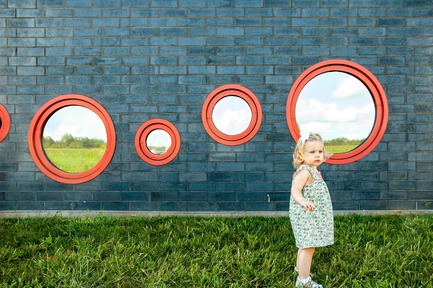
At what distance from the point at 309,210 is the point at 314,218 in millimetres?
121

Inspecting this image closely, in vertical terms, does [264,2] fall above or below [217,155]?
above

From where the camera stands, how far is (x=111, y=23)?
193 inches

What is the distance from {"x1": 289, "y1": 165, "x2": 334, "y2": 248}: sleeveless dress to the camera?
2.61 metres

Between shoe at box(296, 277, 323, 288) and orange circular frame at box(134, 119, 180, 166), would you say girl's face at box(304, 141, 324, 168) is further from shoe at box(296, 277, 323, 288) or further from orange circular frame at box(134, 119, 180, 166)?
orange circular frame at box(134, 119, 180, 166)

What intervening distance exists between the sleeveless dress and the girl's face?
0.07m

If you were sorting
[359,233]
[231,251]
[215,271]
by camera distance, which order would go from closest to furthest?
1. [215,271]
2. [231,251]
3. [359,233]

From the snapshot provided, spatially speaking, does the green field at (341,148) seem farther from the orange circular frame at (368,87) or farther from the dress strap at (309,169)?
the dress strap at (309,169)

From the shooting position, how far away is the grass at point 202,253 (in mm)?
2871

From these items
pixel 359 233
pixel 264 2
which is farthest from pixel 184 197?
pixel 264 2

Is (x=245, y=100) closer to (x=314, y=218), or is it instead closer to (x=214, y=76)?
(x=214, y=76)

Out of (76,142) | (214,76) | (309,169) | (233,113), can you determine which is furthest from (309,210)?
(76,142)

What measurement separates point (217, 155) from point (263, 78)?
1.35 meters

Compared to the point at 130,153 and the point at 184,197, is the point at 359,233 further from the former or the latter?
Answer: the point at 130,153

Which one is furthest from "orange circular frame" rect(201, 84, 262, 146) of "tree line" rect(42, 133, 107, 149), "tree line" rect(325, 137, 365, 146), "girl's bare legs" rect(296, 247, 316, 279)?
"girl's bare legs" rect(296, 247, 316, 279)
